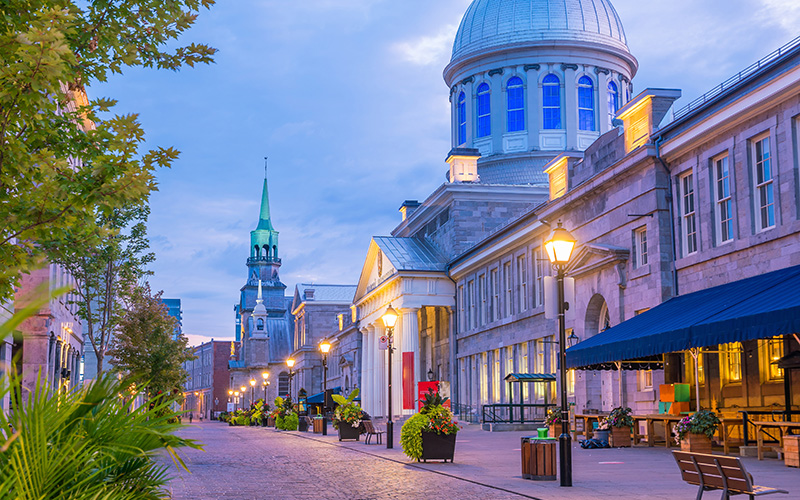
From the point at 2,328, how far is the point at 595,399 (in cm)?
3321

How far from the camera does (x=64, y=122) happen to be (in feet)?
35.7

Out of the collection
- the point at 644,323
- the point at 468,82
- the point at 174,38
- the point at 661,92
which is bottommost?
the point at 644,323

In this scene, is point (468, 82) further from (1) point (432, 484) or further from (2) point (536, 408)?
(1) point (432, 484)

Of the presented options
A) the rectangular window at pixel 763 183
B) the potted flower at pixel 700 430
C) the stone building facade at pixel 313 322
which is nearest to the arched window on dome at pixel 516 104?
the rectangular window at pixel 763 183

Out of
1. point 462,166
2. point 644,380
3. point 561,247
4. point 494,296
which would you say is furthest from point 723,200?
point 462,166

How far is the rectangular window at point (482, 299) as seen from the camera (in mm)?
51866

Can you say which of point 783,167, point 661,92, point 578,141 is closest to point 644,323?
point 783,167

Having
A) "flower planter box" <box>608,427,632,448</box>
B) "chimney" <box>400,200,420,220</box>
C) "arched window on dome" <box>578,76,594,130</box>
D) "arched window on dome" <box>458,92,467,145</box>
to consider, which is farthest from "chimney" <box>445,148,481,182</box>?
"flower planter box" <box>608,427,632,448</box>

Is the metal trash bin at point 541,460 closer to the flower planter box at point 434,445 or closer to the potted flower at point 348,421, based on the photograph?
the flower planter box at point 434,445

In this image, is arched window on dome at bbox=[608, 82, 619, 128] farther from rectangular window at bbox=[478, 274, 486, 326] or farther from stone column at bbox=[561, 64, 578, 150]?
rectangular window at bbox=[478, 274, 486, 326]

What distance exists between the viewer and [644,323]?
2466 cm

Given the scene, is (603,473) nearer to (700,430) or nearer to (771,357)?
(700,430)

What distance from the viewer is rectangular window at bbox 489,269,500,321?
162 ft

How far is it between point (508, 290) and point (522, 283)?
1918 millimetres
